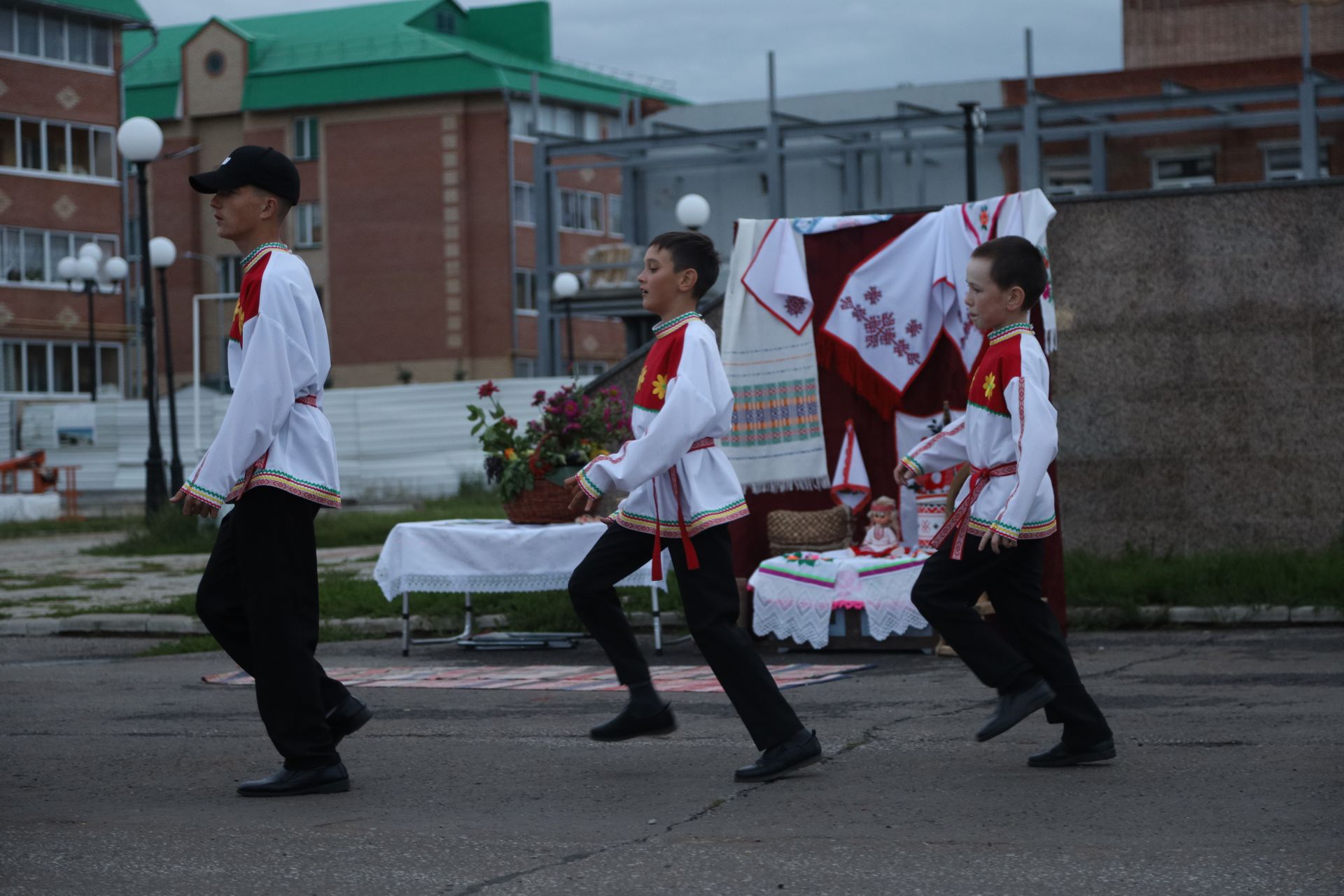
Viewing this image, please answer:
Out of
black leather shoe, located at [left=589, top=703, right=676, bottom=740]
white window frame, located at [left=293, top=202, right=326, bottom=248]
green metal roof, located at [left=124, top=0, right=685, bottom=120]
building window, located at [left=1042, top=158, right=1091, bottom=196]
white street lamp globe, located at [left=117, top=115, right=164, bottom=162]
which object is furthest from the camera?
white window frame, located at [left=293, top=202, right=326, bottom=248]

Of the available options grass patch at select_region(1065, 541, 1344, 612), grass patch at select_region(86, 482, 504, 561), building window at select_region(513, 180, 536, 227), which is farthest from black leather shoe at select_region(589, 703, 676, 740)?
building window at select_region(513, 180, 536, 227)

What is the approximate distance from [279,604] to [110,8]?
165 ft

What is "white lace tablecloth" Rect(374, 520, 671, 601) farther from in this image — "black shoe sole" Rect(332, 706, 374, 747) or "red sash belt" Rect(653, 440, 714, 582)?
"black shoe sole" Rect(332, 706, 374, 747)

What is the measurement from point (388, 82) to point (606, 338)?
1225 cm

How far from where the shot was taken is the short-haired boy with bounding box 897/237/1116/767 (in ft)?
20.5

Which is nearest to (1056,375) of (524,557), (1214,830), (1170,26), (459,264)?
(524,557)

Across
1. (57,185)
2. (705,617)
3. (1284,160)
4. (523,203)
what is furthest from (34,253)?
(705,617)

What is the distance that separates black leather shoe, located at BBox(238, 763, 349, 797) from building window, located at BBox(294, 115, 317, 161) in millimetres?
57096

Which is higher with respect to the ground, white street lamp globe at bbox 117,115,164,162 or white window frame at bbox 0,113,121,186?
white window frame at bbox 0,113,121,186

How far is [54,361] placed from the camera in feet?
169

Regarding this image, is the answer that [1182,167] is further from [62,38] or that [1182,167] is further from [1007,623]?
[1007,623]

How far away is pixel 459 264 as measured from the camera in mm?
60125

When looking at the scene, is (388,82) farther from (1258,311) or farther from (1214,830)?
(1214,830)

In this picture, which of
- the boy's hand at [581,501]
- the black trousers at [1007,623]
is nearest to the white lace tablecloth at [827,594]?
the black trousers at [1007,623]
